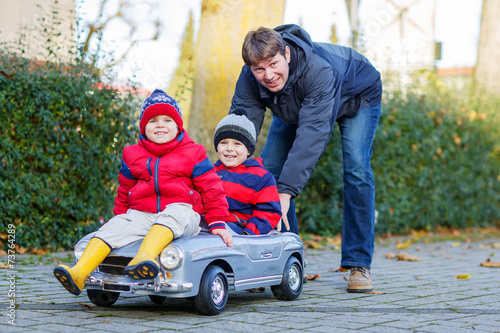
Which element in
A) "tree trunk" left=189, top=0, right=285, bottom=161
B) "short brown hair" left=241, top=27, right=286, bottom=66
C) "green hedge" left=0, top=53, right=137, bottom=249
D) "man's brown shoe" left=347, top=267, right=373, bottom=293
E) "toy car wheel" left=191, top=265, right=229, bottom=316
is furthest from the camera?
"tree trunk" left=189, top=0, right=285, bottom=161

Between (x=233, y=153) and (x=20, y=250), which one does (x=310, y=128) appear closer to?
(x=233, y=153)

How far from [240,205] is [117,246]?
96 centimetres

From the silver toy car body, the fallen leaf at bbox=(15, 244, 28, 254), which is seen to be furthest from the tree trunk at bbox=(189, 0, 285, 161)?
the silver toy car body

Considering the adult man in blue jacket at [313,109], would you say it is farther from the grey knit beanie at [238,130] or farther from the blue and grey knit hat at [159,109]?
the blue and grey knit hat at [159,109]

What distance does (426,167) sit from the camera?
983 cm

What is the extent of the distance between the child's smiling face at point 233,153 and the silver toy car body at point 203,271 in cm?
52

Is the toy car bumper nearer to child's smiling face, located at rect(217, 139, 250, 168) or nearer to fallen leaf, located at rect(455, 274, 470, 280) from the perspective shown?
child's smiling face, located at rect(217, 139, 250, 168)

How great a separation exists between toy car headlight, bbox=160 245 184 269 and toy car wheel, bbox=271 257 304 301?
100 cm

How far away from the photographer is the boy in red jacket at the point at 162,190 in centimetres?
345

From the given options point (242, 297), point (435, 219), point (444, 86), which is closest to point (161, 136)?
point (242, 297)

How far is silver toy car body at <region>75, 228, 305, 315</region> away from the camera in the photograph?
332 cm

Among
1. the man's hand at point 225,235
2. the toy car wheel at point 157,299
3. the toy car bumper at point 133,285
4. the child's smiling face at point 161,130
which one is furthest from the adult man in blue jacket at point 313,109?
the toy car bumper at point 133,285

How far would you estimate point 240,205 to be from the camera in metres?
4.16

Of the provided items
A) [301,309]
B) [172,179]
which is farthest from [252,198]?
[301,309]
